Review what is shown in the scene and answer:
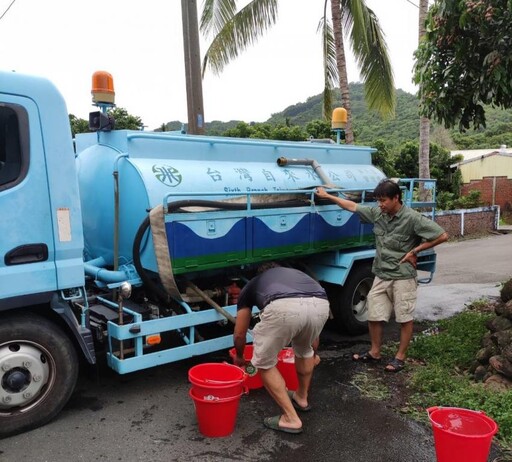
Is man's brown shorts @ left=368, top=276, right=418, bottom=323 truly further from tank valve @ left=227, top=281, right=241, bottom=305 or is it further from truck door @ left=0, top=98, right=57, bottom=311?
truck door @ left=0, top=98, right=57, bottom=311

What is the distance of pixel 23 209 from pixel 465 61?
12.9 feet

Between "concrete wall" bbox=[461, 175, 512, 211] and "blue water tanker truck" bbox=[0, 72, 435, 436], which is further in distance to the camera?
"concrete wall" bbox=[461, 175, 512, 211]

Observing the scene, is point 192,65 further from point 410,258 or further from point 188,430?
point 188,430

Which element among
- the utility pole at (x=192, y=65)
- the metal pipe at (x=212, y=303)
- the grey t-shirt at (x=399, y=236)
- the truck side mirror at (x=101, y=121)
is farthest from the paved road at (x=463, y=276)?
the truck side mirror at (x=101, y=121)

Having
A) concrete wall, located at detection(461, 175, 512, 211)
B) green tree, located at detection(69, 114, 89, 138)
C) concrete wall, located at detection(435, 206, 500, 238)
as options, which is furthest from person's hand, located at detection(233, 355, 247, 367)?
concrete wall, located at detection(461, 175, 512, 211)

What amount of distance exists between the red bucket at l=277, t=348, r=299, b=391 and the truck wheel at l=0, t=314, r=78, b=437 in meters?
1.61

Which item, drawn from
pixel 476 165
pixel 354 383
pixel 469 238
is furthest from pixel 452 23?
pixel 476 165

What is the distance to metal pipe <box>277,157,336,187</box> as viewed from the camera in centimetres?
543

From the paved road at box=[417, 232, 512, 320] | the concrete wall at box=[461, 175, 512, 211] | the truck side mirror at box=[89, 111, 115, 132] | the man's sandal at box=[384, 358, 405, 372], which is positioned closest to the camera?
the truck side mirror at box=[89, 111, 115, 132]

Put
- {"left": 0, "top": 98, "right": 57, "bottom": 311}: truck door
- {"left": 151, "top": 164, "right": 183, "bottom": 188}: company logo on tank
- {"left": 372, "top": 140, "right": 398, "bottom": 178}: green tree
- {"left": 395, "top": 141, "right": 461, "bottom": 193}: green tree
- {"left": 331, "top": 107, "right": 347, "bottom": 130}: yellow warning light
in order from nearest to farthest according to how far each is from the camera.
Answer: {"left": 0, "top": 98, "right": 57, "bottom": 311}: truck door, {"left": 151, "top": 164, "right": 183, "bottom": 188}: company logo on tank, {"left": 331, "top": 107, "right": 347, "bottom": 130}: yellow warning light, {"left": 372, "top": 140, "right": 398, "bottom": 178}: green tree, {"left": 395, "top": 141, "right": 461, "bottom": 193}: green tree

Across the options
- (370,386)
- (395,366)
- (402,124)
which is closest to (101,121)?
(370,386)

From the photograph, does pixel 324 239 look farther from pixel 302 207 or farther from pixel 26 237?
pixel 26 237

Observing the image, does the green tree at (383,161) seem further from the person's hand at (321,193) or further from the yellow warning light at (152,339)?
the yellow warning light at (152,339)

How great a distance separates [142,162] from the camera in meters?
4.29
